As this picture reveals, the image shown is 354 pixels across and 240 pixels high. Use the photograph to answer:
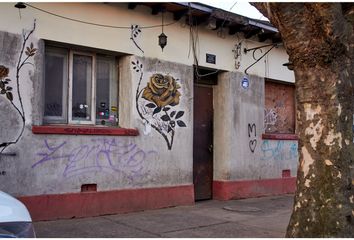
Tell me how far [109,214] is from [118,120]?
1769 mm

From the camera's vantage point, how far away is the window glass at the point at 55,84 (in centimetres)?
790

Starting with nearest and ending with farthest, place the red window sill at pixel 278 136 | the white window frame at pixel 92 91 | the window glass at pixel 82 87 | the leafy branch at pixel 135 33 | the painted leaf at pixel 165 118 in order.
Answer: the white window frame at pixel 92 91
the window glass at pixel 82 87
the leafy branch at pixel 135 33
the painted leaf at pixel 165 118
the red window sill at pixel 278 136

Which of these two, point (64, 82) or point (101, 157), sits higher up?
point (64, 82)

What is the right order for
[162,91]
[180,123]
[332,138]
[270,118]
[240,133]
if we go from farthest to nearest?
[270,118]
[240,133]
[180,123]
[162,91]
[332,138]

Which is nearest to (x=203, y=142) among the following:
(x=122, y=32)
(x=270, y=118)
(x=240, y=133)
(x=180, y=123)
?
(x=240, y=133)

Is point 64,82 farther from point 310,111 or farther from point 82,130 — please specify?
point 310,111

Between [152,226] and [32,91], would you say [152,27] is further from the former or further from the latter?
[152,226]

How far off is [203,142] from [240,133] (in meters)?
0.90

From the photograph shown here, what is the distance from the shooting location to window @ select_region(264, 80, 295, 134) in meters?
11.8

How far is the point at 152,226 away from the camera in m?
7.45

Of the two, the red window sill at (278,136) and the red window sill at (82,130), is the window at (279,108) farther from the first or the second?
the red window sill at (82,130)

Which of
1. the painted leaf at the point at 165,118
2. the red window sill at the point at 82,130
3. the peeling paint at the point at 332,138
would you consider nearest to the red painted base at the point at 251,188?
the painted leaf at the point at 165,118

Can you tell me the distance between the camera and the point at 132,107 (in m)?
8.62

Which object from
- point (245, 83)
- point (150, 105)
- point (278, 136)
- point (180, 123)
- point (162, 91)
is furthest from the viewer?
point (278, 136)
